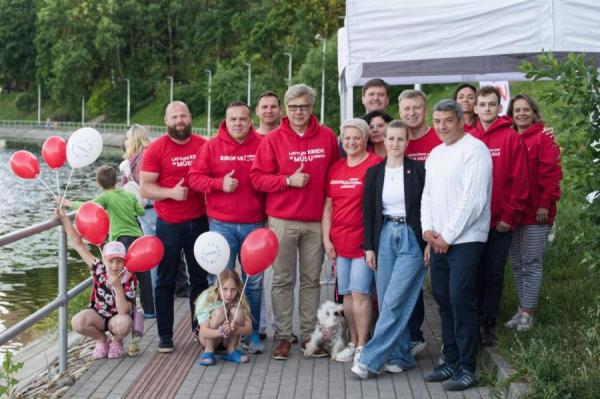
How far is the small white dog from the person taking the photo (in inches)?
270

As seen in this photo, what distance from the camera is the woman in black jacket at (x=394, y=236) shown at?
6.40m

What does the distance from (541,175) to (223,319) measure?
270cm

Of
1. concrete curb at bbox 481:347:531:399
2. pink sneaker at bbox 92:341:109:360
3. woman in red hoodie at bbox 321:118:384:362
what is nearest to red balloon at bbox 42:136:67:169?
pink sneaker at bbox 92:341:109:360

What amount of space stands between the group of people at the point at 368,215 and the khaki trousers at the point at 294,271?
0.04ft

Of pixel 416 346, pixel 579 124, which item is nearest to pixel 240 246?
pixel 416 346

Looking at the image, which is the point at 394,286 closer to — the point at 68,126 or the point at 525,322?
the point at 525,322

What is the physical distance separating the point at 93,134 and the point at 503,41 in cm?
329

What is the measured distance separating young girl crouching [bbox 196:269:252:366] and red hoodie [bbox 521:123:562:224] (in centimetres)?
230

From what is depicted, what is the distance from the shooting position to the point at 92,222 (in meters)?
6.91

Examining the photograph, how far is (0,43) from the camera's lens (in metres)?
114

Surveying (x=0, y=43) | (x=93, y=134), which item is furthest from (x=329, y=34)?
(x=93, y=134)

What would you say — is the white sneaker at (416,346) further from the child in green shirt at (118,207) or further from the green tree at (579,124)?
the child in green shirt at (118,207)

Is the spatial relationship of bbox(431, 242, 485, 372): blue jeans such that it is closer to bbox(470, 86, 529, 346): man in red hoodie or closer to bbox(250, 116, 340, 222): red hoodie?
bbox(470, 86, 529, 346): man in red hoodie

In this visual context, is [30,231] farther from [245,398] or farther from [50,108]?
[50,108]
